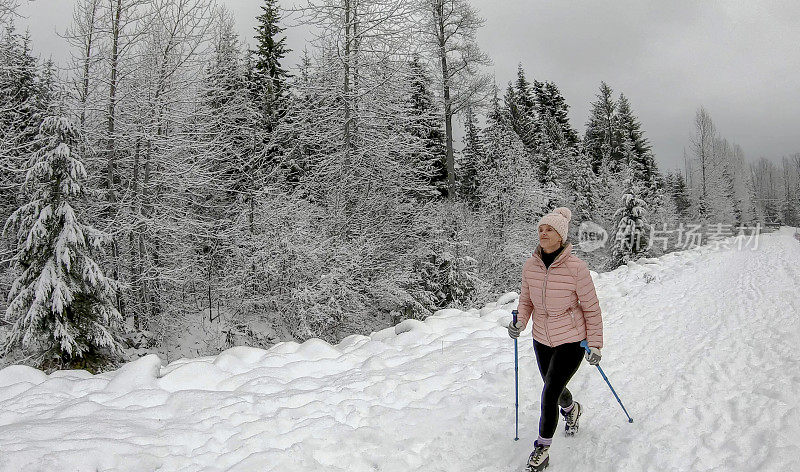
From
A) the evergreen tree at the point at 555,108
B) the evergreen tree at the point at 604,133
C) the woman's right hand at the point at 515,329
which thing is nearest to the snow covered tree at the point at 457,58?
the woman's right hand at the point at 515,329

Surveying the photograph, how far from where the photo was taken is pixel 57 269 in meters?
8.81

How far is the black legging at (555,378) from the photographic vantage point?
3342 mm

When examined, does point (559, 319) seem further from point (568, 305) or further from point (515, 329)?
point (515, 329)

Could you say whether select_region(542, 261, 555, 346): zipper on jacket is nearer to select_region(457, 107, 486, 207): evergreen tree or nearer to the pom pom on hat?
the pom pom on hat

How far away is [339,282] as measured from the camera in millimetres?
12219

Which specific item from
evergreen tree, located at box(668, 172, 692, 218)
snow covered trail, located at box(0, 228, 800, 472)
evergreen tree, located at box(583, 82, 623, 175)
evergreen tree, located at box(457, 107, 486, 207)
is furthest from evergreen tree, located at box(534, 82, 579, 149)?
snow covered trail, located at box(0, 228, 800, 472)

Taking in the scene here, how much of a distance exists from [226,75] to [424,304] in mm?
9761

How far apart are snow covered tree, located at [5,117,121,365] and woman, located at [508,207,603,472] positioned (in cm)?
916

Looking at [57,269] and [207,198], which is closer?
[57,269]

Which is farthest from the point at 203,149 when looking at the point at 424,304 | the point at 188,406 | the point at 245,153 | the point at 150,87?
the point at 188,406

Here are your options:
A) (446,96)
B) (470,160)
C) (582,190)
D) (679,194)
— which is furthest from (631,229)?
(679,194)

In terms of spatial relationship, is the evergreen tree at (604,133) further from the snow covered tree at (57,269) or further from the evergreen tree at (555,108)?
the snow covered tree at (57,269)

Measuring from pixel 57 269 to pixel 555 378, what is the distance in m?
9.60

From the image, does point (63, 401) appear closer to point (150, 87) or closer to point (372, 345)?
point (372, 345)
